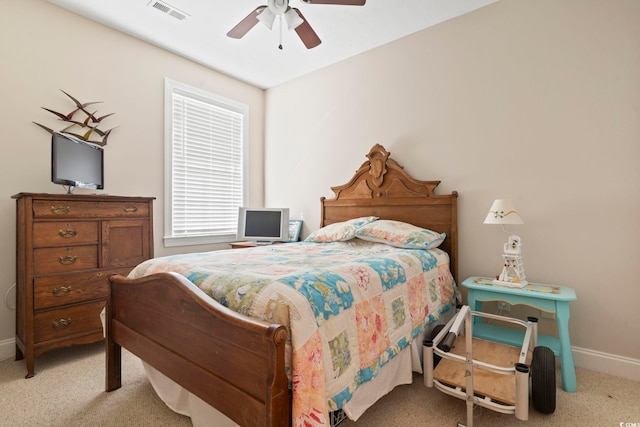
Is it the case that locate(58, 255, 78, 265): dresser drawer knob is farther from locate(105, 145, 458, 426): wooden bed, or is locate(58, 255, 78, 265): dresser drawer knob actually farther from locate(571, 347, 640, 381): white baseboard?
locate(571, 347, 640, 381): white baseboard

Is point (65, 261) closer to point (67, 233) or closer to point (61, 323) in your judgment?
point (67, 233)

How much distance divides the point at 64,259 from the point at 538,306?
326 centimetres

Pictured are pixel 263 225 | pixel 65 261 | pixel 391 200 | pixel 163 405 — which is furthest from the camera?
pixel 263 225

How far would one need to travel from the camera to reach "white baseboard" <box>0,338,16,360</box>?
2396 mm

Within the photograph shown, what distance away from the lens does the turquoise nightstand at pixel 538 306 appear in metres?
1.96

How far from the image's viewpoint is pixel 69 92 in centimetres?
272

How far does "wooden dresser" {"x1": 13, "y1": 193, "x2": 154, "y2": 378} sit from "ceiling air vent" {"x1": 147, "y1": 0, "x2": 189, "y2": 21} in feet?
5.27

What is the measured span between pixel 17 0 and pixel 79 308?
2411mm

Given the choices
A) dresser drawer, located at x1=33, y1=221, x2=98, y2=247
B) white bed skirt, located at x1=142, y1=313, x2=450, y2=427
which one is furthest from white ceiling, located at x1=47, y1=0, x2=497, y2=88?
white bed skirt, located at x1=142, y1=313, x2=450, y2=427

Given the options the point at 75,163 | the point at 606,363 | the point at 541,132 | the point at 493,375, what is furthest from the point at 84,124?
the point at 606,363

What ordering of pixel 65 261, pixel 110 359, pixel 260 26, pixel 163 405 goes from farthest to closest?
pixel 260 26
pixel 65 261
pixel 110 359
pixel 163 405

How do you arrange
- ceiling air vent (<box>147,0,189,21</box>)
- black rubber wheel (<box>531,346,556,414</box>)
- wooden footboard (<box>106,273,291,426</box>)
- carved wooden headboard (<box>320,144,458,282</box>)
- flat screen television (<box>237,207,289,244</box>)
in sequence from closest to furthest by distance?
1. wooden footboard (<box>106,273,291,426</box>)
2. black rubber wheel (<box>531,346,556,414</box>)
3. ceiling air vent (<box>147,0,189,21</box>)
4. carved wooden headboard (<box>320,144,458,282</box>)
5. flat screen television (<box>237,207,289,244</box>)

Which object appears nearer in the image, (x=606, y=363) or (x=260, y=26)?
(x=606, y=363)

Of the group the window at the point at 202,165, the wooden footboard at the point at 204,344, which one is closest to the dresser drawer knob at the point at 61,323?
the wooden footboard at the point at 204,344
